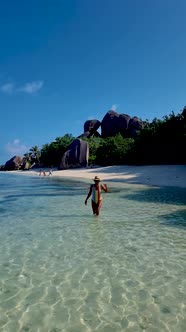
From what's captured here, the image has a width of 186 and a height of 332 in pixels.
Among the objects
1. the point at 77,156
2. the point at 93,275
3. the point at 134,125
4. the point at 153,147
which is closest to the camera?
the point at 93,275

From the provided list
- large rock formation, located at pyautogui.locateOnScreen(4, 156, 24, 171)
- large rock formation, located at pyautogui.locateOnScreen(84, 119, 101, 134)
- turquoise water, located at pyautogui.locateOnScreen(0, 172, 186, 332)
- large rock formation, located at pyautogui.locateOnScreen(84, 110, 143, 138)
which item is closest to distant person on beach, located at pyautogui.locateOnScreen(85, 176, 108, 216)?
turquoise water, located at pyautogui.locateOnScreen(0, 172, 186, 332)

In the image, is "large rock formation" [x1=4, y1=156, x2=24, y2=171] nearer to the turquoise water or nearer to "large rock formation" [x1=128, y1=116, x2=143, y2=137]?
"large rock formation" [x1=128, y1=116, x2=143, y2=137]

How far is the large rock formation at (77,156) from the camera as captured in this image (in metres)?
66.8

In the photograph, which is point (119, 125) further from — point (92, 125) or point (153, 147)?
point (153, 147)

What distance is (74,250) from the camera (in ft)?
29.4

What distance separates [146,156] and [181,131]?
30.5 feet

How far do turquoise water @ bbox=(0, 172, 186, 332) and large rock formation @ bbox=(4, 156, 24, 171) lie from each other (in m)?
98.2

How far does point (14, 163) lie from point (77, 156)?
48310 mm

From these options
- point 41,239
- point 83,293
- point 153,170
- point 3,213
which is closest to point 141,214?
point 41,239

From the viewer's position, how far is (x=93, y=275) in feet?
22.9

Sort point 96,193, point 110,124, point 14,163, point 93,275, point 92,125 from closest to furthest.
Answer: point 93,275 < point 96,193 < point 110,124 < point 92,125 < point 14,163

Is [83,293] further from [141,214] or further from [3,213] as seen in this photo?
[3,213]

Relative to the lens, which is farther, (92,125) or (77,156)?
(92,125)

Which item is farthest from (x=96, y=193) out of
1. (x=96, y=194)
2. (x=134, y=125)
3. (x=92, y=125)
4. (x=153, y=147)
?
(x=92, y=125)
